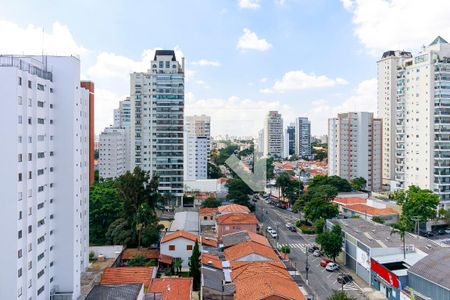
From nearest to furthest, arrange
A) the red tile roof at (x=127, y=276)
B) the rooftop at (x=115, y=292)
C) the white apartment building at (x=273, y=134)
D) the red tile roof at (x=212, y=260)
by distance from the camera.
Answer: the rooftop at (x=115, y=292), the red tile roof at (x=127, y=276), the red tile roof at (x=212, y=260), the white apartment building at (x=273, y=134)

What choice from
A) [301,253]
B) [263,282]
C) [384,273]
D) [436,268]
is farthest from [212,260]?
[436,268]

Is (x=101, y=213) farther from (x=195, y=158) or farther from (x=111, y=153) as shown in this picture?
(x=195, y=158)

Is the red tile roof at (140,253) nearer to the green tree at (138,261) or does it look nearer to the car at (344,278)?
the green tree at (138,261)

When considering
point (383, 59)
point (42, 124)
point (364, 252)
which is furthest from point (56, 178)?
point (383, 59)

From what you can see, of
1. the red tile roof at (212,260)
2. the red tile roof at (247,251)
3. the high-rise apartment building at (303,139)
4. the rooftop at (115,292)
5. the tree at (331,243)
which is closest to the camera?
the rooftop at (115,292)

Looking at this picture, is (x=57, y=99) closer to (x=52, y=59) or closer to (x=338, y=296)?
(x=52, y=59)

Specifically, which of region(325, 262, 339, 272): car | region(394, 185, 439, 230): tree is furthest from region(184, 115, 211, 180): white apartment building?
region(325, 262, 339, 272): car

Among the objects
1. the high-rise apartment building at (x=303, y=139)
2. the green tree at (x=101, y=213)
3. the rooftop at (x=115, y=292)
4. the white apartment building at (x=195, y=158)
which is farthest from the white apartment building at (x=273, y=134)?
the rooftop at (x=115, y=292)
